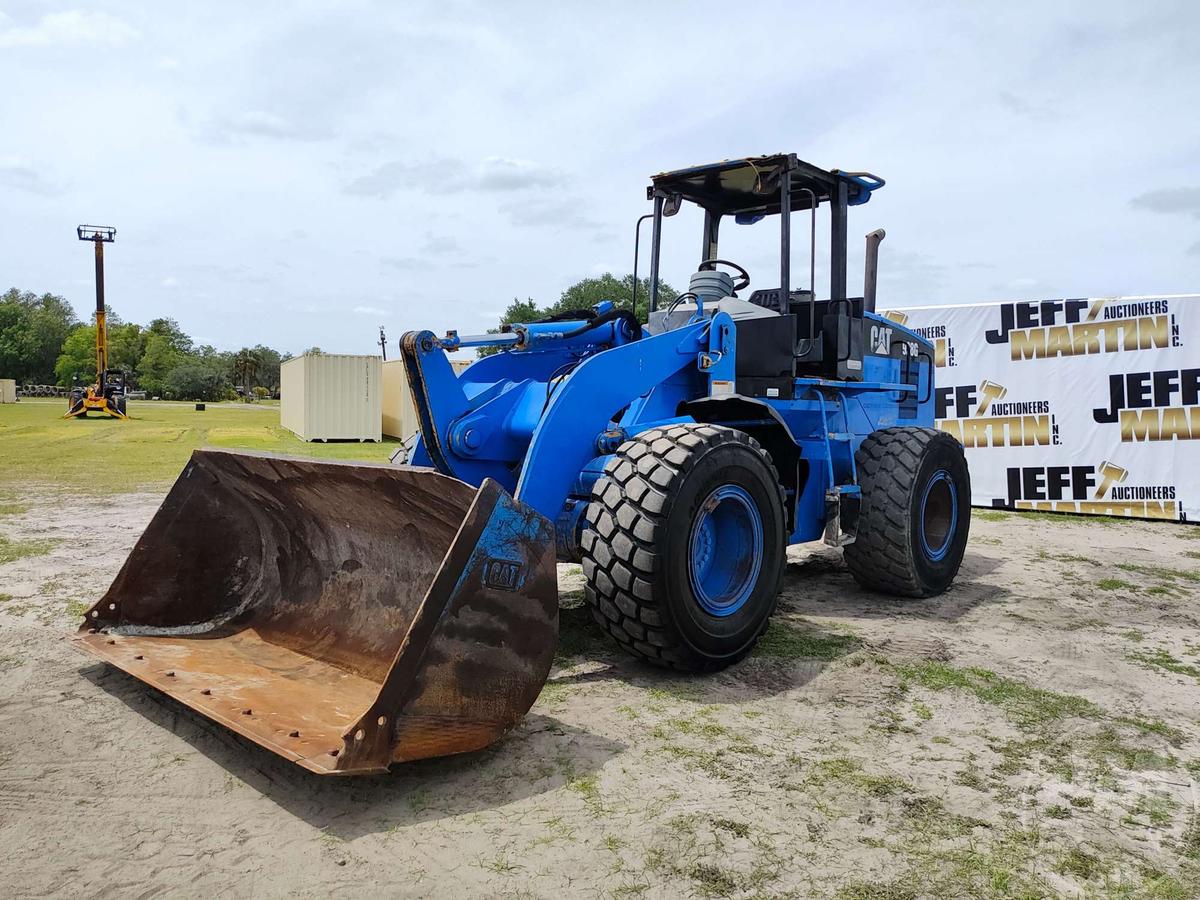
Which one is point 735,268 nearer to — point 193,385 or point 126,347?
point 193,385

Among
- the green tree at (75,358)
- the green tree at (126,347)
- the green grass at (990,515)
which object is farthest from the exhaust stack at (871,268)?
the green tree at (126,347)

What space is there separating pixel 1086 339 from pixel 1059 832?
10581 mm

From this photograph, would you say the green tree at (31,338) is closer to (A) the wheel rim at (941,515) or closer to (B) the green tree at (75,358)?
(B) the green tree at (75,358)

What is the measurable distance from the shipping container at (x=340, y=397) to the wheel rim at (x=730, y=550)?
71.0 feet

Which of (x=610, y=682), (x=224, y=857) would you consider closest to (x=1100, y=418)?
(x=610, y=682)

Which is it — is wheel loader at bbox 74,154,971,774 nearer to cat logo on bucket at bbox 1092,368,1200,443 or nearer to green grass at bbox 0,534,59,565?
green grass at bbox 0,534,59,565

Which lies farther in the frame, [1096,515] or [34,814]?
[1096,515]

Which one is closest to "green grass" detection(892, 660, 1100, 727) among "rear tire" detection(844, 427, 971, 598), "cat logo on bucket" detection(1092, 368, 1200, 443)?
"rear tire" detection(844, 427, 971, 598)

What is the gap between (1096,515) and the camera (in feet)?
38.3

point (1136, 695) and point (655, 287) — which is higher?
point (655, 287)

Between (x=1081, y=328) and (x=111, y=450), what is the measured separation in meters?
18.3

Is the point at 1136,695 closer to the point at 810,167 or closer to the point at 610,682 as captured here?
the point at 610,682

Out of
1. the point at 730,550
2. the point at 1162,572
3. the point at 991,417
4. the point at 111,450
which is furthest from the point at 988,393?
the point at 111,450

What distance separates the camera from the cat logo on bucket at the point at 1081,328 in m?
11.3
